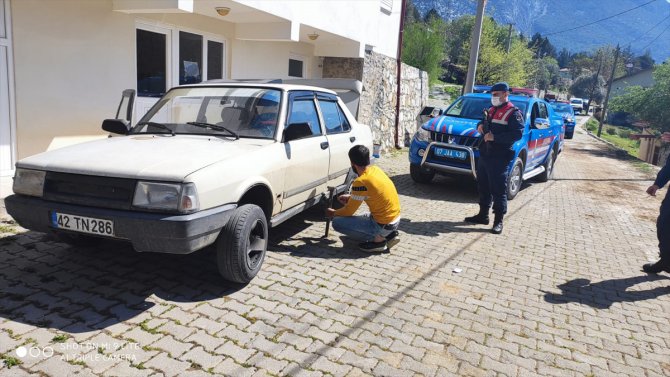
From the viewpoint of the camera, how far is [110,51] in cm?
711

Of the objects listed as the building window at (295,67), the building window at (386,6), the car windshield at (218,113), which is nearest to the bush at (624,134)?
the building window at (386,6)

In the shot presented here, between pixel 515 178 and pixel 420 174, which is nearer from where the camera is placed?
pixel 515 178

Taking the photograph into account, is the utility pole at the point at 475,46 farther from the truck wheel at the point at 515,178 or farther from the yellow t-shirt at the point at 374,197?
the yellow t-shirt at the point at 374,197

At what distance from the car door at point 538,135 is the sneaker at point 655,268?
3.70 meters

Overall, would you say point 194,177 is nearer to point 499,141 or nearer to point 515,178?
point 499,141

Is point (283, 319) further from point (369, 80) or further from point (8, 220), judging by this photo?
point (369, 80)

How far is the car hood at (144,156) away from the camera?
3.20m

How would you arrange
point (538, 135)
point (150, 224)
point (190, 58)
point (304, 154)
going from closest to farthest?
point (150, 224)
point (304, 154)
point (190, 58)
point (538, 135)

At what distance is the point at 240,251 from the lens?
3564mm

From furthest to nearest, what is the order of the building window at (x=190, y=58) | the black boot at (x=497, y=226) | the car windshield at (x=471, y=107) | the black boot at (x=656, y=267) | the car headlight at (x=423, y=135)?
the car windshield at (x=471, y=107), the building window at (x=190, y=58), the car headlight at (x=423, y=135), the black boot at (x=497, y=226), the black boot at (x=656, y=267)

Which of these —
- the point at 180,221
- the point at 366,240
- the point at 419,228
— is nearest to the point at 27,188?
the point at 180,221

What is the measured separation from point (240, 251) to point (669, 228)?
4.51 meters

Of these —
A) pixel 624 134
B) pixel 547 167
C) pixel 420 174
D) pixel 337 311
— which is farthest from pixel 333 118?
pixel 624 134

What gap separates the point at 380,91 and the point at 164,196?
10892mm
